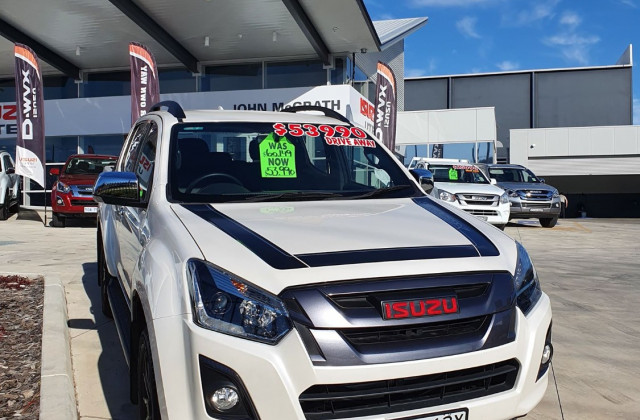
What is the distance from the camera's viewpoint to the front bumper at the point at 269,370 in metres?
2.09

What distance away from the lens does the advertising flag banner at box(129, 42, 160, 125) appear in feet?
53.5

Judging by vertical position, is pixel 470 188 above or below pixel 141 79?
below

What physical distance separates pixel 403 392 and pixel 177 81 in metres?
20.9

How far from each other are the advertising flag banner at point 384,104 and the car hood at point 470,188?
11.5 ft

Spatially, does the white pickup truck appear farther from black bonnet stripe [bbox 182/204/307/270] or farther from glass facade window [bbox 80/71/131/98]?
black bonnet stripe [bbox 182/204/307/270]

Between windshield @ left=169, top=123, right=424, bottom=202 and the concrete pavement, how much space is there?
141 cm

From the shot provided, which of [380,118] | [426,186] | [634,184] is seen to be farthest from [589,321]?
[634,184]

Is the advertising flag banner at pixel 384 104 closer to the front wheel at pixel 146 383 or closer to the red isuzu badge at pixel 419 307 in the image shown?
the front wheel at pixel 146 383

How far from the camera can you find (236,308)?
2209 mm

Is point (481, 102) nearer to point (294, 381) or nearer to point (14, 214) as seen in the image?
point (14, 214)

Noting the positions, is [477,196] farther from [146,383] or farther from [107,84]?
[107,84]

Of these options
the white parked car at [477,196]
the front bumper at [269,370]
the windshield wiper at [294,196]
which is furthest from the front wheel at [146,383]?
the white parked car at [477,196]

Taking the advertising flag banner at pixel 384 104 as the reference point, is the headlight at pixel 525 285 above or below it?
below

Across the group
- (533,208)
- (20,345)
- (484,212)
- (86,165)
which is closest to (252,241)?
(20,345)
